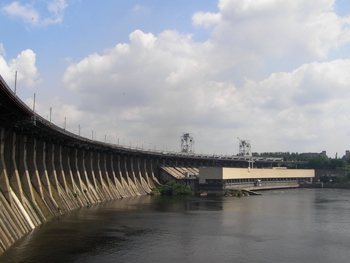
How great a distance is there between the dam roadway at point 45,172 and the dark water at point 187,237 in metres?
2.54

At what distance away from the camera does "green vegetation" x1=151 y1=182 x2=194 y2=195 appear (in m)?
109

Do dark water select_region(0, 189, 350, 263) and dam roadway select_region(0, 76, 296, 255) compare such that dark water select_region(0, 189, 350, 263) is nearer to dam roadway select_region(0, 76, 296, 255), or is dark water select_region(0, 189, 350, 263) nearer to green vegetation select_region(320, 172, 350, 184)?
dam roadway select_region(0, 76, 296, 255)

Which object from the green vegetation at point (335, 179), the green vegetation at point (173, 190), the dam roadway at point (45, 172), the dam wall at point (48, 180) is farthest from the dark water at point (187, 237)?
the green vegetation at point (335, 179)

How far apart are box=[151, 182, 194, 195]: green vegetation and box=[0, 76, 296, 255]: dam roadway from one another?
2714 mm

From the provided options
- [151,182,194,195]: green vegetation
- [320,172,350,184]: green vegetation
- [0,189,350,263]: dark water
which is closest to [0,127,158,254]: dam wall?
[0,189,350,263]: dark water

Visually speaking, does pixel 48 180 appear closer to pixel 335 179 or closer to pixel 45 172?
pixel 45 172

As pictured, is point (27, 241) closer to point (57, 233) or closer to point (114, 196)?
point (57, 233)

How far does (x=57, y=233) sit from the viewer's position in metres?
45.8

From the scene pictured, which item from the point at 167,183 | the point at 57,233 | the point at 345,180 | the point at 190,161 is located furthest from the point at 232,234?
the point at 345,180

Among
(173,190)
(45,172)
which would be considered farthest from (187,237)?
(173,190)

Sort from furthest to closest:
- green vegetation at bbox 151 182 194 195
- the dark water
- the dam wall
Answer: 1. green vegetation at bbox 151 182 194 195
2. the dam wall
3. the dark water

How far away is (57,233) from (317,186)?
130m

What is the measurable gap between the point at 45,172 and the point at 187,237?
26507mm

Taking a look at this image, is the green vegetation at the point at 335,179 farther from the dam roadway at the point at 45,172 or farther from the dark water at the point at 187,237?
the dark water at the point at 187,237
